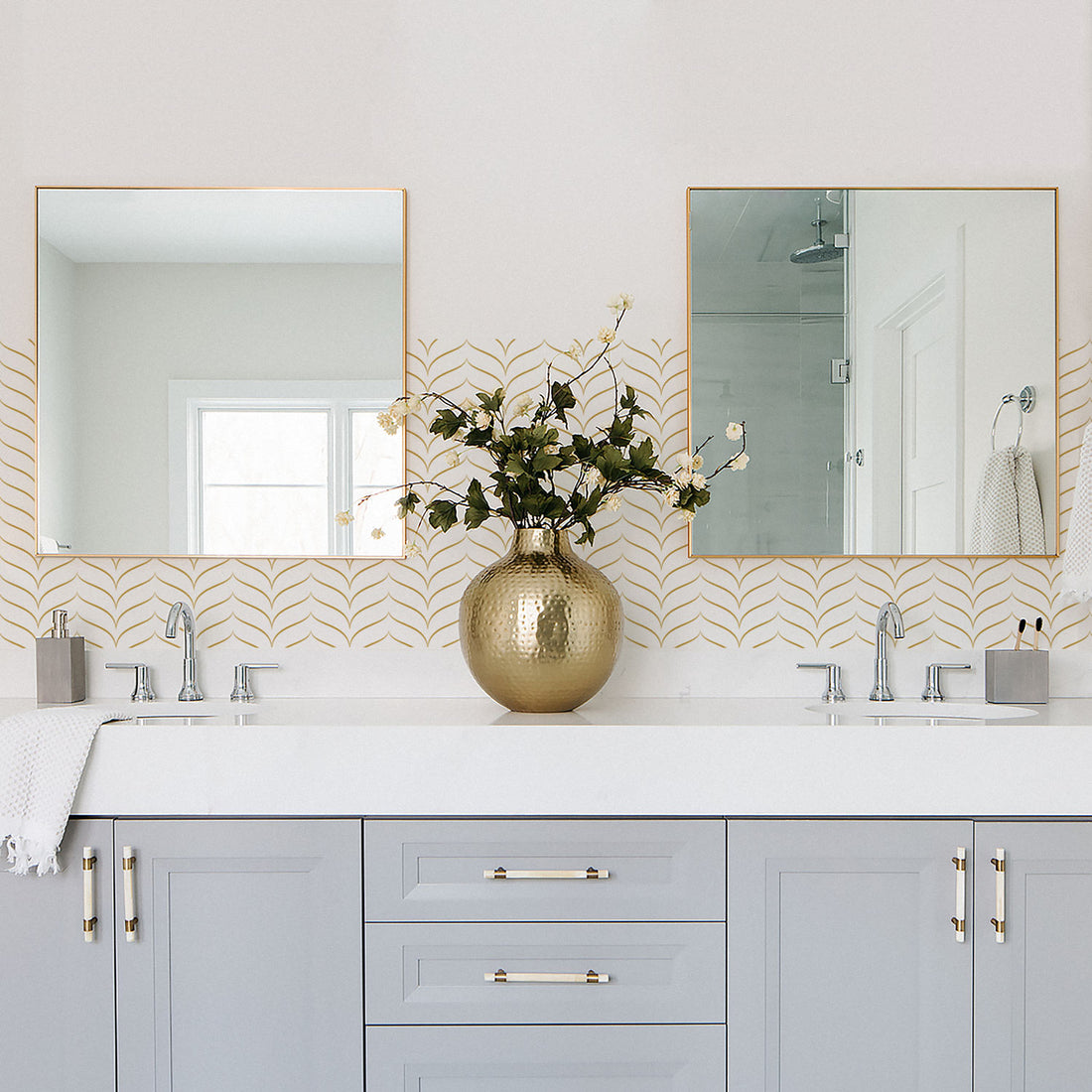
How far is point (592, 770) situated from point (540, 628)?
0.87ft

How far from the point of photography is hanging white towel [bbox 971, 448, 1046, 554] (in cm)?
199

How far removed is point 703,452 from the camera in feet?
6.52

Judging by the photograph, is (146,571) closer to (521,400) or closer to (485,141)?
(521,400)

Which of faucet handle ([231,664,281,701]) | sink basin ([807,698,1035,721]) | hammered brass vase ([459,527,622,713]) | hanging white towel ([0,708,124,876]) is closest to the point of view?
hanging white towel ([0,708,124,876])

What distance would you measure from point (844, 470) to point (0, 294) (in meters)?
1.78

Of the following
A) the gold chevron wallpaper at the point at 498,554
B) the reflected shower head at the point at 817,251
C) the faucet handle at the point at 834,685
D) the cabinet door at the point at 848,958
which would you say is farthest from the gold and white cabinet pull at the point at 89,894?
the reflected shower head at the point at 817,251

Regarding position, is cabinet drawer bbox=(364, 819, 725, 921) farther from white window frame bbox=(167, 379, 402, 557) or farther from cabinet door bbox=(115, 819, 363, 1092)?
white window frame bbox=(167, 379, 402, 557)

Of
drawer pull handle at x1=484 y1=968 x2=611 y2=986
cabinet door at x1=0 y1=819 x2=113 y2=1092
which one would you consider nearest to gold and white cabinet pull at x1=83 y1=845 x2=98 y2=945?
cabinet door at x1=0 y1=819 x2=113 y2=1092

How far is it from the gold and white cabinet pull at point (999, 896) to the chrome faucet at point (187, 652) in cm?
148

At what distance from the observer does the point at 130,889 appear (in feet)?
5.13

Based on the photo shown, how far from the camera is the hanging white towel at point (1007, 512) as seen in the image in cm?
199

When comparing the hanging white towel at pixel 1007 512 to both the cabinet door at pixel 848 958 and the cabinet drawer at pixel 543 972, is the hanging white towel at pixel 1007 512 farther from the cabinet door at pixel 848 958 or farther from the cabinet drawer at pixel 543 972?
the cabinet drawer at pixel 543 972

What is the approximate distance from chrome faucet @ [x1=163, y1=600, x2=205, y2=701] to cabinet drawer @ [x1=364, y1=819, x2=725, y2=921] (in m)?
0.57

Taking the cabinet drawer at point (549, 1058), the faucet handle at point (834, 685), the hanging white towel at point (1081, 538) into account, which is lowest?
the cabinet drawer at point (549, 1058)
